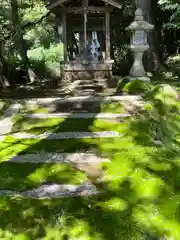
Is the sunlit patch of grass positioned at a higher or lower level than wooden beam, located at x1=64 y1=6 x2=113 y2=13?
lower

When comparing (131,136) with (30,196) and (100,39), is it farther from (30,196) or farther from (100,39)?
(100,39)

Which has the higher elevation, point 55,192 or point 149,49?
point 149,49

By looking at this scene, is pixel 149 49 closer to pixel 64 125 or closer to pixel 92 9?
pixel 92 9

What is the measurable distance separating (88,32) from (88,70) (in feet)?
6.19

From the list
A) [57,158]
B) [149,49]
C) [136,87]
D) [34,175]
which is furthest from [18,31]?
[34,175]

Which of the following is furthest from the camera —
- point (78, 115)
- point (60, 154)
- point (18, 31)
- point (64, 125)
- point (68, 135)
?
point (18, 31)

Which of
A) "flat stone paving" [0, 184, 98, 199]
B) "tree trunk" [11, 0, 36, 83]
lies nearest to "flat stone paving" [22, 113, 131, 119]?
"flat stone paving" [0, 184, 98, 199]

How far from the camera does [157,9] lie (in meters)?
17.4

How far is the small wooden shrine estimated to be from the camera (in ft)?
40.7

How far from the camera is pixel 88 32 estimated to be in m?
13.6

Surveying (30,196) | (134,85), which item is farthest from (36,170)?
(134,85)

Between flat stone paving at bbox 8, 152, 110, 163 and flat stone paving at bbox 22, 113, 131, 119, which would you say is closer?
flat stone paving at bbox 8, 152, 110, 163

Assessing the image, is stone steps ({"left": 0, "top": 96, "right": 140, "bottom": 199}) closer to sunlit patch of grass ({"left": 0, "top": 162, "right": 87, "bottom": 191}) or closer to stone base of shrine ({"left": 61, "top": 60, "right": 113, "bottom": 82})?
sunlit patch of grass ({"left": 0, "top": 162, "right": 87, "bottom": 191})

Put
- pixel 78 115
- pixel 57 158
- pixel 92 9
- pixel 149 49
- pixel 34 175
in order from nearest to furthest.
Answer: pixel 34 175 < pixel 57 158 < pixel 78 115 < pixel 92 9 < pixel 149 49
